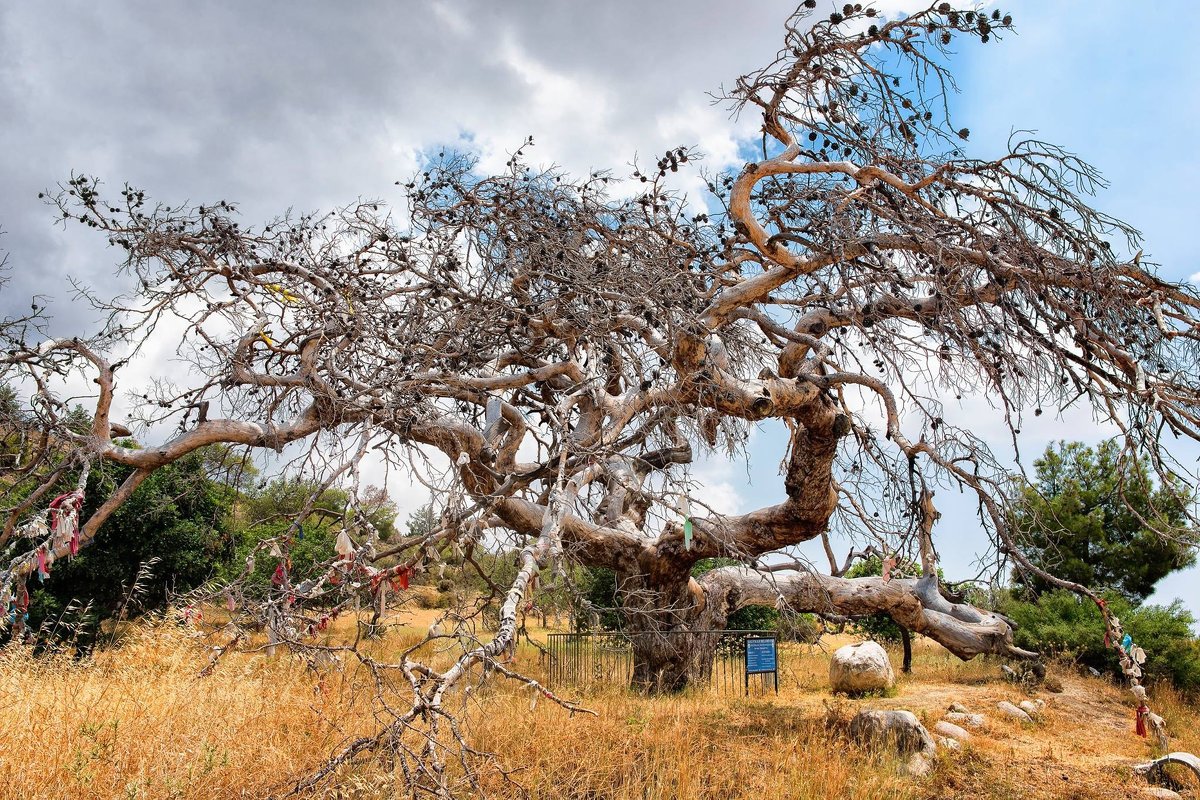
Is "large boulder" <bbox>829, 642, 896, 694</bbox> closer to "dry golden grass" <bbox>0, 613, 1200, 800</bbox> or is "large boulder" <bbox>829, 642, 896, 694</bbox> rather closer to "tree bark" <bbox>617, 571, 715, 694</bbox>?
"dry golden grass" <bbox>0, 613, 1200, 800</bbox>

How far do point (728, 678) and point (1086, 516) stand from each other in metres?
8.30

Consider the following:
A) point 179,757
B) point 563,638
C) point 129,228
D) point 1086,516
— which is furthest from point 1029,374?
point 1086,516

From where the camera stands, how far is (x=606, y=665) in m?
11.9

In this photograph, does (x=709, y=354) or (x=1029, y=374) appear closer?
(x=1029, y=374)

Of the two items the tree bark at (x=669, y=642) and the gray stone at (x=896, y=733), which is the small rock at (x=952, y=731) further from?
the tree bark at (x=669, y=642)

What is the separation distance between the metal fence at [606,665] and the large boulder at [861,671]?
1090mm

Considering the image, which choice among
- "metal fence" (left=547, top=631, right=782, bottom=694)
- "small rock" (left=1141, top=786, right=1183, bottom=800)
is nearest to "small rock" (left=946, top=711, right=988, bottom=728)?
"small rock" (left=1141, top=786, right=1183, bottom=800)

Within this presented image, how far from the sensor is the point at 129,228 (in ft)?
23.9

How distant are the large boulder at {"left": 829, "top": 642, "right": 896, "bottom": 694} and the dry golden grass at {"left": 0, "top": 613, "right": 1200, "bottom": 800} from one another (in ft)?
6.50

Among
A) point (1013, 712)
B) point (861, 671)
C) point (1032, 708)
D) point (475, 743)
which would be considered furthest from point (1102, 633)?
point (475, 743)

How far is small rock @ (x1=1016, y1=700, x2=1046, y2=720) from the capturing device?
1017cm

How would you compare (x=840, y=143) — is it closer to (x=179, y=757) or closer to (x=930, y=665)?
(x=179, y=757)

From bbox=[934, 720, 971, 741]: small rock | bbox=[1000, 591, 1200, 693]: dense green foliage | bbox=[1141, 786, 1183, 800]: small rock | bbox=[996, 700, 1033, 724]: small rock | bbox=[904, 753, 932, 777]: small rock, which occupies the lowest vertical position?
bbox=[1141, 786, 1183, 800]: small rock

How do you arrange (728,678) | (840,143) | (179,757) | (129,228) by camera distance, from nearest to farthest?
(179,757) → (840,143) → (129,228) → (728,678)
